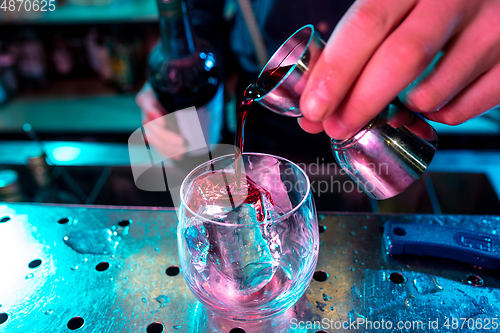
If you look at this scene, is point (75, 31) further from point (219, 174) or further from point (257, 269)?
point (257, 269)

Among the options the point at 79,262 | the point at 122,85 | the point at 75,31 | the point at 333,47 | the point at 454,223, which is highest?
the point at 333,47

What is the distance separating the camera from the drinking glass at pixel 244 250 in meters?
0.51

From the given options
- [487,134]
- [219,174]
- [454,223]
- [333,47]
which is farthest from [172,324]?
Result: [487,134]

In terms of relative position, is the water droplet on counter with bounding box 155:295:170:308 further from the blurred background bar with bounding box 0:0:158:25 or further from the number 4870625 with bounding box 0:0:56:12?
the number 4870625 with bounding box 0:0:56:12

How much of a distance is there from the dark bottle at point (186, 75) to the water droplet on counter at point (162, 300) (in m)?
0.56

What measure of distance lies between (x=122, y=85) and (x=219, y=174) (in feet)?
5.88

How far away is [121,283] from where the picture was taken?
62cm

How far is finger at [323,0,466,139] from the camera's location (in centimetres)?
45

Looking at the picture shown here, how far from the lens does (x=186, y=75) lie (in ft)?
3.42

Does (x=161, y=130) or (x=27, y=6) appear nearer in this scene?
(x=161, y=130)

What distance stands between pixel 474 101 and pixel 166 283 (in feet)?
1.80

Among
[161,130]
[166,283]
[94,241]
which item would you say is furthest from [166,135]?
[166,283]

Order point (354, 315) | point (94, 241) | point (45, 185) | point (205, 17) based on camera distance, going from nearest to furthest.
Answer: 1. point (354, 315)
2. point (94, 241)
3. point (45, 185)
4. point (205, 17)

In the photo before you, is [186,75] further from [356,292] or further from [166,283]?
[356,292]
